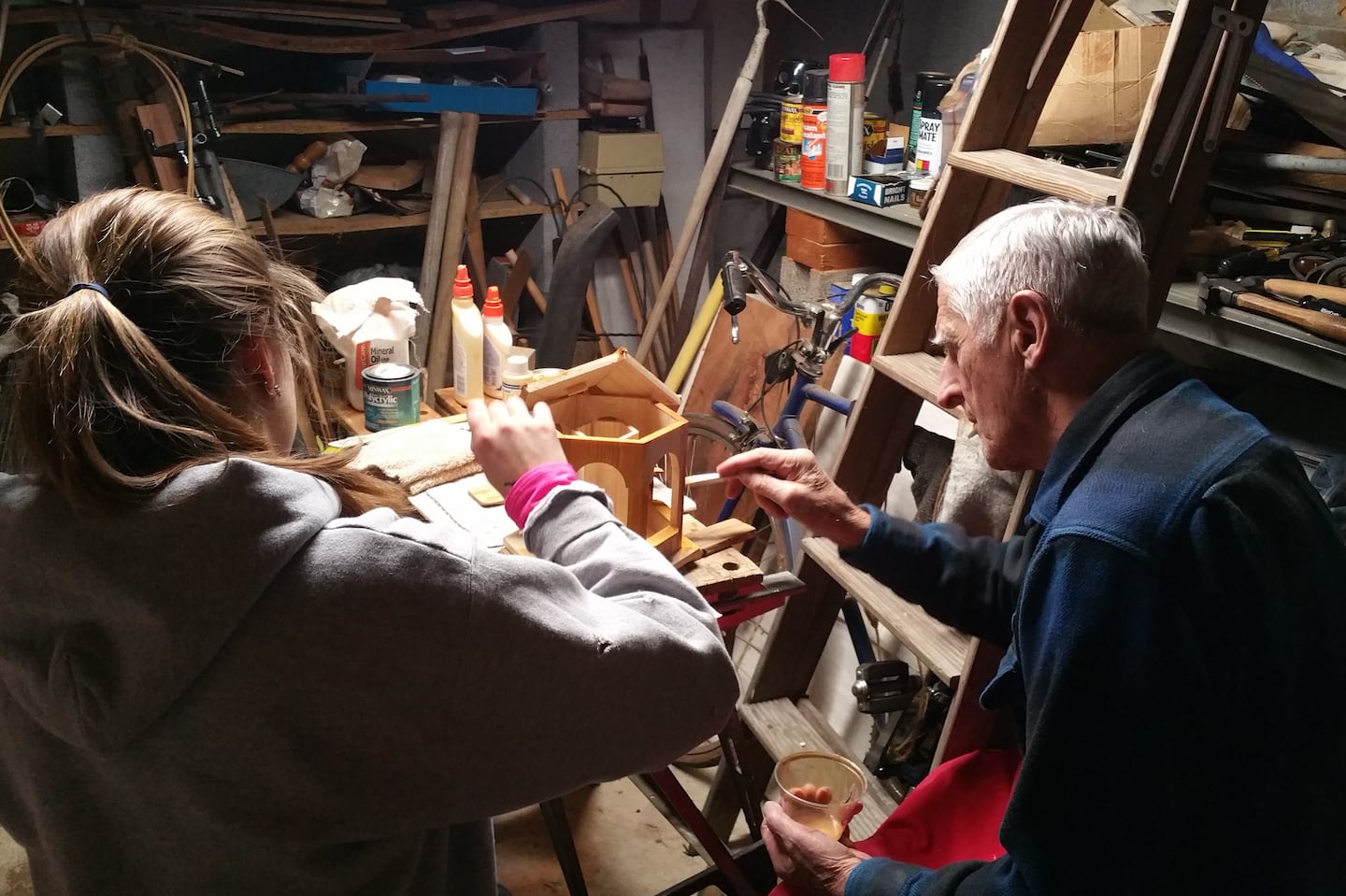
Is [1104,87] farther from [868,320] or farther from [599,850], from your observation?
[599,850]

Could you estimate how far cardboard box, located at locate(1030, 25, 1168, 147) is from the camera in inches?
74.5

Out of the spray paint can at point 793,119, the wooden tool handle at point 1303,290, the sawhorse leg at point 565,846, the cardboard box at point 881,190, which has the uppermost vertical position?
Answer: the spray paint can at point 793,119

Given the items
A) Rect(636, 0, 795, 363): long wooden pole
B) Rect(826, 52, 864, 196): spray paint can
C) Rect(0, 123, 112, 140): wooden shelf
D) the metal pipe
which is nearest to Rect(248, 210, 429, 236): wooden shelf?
Rect(0, 123, 112, 140): wooden shelf

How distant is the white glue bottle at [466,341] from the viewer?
1816 millimetres

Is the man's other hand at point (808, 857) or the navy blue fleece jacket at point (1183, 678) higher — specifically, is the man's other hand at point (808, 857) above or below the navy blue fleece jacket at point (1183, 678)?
below

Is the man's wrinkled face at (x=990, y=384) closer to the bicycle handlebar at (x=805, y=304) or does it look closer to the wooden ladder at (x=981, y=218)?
the wooden ladder at (x=981, y=218)

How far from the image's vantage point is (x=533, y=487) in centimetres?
117

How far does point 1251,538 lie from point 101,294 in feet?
3.54

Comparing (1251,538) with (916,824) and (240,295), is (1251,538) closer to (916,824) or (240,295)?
(916,824)

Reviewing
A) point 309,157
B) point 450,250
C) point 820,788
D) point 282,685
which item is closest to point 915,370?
point 820,788

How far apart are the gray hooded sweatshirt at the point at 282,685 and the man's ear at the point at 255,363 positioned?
13cm

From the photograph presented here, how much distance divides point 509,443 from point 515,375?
0.66 m

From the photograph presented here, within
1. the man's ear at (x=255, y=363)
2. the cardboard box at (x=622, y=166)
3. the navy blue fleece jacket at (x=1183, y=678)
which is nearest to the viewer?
the man's ear at (x=255, y=363)

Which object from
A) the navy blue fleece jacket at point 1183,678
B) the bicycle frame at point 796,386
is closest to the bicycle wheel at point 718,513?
the bicycle frame at point 796,386
